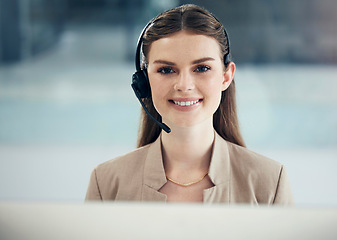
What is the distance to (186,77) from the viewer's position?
4.16ft

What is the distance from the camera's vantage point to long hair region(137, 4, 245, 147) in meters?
1.25

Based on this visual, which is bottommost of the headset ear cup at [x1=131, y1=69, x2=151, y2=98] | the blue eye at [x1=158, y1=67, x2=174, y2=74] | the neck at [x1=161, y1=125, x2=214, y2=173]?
the neck at [x1=161, y1=125, x2=214, y2=173]

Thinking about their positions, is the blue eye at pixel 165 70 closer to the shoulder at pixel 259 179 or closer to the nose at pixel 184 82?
the nose at pixel 184 82

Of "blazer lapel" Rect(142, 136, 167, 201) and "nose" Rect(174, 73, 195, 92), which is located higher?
"nose" Rect(174, 73, 195, 92)

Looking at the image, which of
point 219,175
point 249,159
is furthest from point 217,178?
point 249,159

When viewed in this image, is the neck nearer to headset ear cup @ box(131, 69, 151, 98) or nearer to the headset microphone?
the headset microphone

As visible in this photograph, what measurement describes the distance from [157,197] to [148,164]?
0.34ft

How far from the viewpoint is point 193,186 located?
Result: 135cm

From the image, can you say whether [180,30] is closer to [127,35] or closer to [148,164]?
[127,35]

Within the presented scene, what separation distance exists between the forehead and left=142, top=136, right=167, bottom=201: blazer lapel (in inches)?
10.6

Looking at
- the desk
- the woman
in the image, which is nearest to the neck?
the woman

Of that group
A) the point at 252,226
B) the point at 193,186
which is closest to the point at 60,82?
the point at 193,186

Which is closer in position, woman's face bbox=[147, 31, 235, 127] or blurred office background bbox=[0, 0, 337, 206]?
woman's face bbox=[147, 31, 235, 127]

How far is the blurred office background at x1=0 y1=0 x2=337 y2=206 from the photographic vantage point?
1.36m
